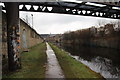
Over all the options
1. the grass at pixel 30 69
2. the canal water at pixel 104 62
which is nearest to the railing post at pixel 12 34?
the grass at pixel 30 69

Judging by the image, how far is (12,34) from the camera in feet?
27.0

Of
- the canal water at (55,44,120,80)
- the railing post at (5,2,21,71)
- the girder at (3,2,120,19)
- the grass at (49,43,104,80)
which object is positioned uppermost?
the girder at (3,2,120,19)

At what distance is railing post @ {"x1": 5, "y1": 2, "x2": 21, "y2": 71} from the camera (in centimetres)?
808

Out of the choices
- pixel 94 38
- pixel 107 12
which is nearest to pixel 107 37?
pixel 94 38

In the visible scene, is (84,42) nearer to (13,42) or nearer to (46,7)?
(46,7)

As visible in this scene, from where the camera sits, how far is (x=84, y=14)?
54.1 feet

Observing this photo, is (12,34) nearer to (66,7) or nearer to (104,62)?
(66,7)

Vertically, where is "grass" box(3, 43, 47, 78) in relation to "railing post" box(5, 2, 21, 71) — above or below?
below

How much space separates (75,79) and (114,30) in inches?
1187

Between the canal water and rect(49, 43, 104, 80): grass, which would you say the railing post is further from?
the canal water

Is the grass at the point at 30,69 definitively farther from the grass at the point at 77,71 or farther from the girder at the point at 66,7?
the girder at the point at 66,7

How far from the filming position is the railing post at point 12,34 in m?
8.08

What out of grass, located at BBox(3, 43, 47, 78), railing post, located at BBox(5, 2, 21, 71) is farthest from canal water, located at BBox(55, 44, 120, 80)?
railing post, located at BBox(5, 2, 21, 71)

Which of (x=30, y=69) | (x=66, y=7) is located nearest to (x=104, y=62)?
(x=66, y=7)
